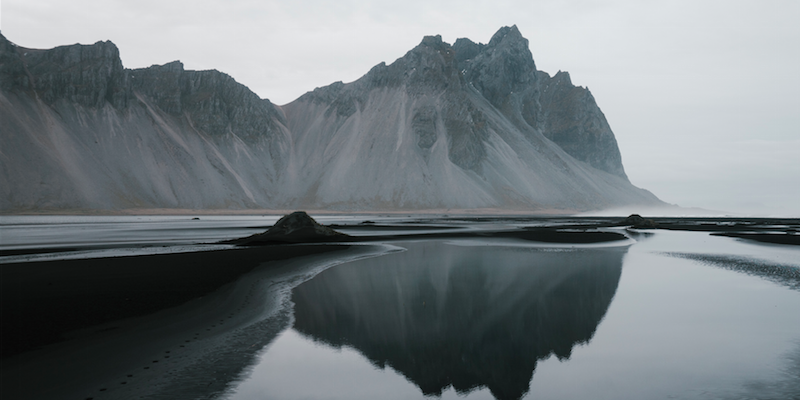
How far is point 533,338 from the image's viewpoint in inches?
473

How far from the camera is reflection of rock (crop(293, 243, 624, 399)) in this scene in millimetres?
10039

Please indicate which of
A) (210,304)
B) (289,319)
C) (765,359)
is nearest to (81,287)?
(210,304)

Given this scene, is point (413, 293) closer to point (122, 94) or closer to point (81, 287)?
point (81, 287)

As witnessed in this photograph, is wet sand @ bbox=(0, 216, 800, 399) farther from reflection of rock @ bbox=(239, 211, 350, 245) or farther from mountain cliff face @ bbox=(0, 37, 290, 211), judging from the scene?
mountain cliff face @ bbox=(0, 37, 290, 211)

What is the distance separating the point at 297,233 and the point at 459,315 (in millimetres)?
29691

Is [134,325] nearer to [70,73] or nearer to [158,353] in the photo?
[158,353]

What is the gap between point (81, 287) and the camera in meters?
16.9

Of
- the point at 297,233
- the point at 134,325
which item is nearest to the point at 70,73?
the point at 297,233

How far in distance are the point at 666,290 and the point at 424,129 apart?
170 m

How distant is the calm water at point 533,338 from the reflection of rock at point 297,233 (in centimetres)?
1932

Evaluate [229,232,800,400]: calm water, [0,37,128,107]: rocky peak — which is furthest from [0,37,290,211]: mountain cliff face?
[229,232,800,400]: calm water

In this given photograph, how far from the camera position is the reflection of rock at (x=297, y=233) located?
134 ft

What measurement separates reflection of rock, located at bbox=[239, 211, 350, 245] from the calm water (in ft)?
63.4

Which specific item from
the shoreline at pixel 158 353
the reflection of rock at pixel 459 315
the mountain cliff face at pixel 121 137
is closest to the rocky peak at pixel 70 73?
the mountain cliff face at pixel 121 137
